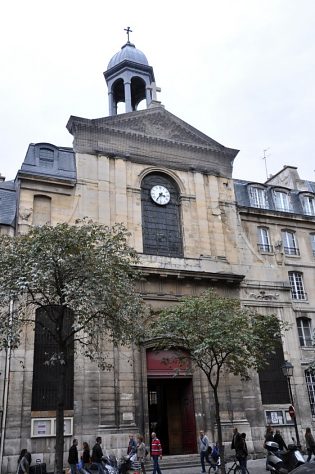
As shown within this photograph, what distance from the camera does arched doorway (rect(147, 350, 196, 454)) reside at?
21.5 meters

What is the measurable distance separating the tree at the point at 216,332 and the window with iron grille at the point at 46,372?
12.7 ft

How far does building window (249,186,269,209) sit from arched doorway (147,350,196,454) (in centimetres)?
1048

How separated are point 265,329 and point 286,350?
6.54m

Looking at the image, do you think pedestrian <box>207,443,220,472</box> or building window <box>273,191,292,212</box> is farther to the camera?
building window <box>273,191,292,212</box>

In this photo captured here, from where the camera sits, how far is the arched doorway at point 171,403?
2148 centimetres

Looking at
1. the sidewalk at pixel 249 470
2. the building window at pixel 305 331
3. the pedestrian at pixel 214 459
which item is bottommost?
the sidewalk at pixel 249 470

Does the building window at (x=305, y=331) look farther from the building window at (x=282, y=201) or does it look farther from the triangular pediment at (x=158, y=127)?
the triangular pediment at (x=158, y=127)

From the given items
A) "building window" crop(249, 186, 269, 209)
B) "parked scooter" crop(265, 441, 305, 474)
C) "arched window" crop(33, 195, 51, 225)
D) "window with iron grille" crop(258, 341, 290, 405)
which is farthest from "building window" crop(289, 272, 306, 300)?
"arched window" crop(33, 195, 51, 225)

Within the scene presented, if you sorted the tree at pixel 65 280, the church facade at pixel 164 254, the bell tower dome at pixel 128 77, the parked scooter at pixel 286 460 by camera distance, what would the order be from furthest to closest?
the bell tower dome at pixel 128 77, the church facade at pixel 164 254, the tree at pixel 65 280, the parked scooter at pixel 286 460

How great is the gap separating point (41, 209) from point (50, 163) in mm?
2522

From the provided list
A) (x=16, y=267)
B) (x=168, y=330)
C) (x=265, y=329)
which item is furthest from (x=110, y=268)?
(x=265, y=329)

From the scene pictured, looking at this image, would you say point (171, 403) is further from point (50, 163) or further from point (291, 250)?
point (50, 163)

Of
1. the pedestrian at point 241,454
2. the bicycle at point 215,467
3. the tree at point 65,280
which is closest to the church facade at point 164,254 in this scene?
the bicycle at point 215,467

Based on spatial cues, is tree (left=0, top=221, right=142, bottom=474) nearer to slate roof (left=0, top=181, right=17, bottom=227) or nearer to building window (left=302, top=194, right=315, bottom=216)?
slate roof (left=0, top=181, right=17, bottom=227)
